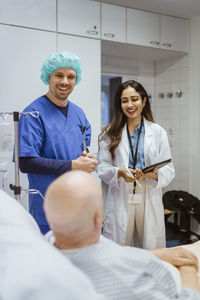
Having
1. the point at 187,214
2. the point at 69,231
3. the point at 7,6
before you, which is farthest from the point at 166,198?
the point at 69,231

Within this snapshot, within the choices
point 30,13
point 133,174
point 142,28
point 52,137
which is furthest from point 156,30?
point 52,137

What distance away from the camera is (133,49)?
334cm

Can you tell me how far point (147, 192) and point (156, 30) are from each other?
5.87ft

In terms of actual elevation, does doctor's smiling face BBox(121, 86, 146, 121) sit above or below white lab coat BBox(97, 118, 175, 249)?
above

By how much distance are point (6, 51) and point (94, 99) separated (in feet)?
2.70

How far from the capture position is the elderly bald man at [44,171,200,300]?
79 cm

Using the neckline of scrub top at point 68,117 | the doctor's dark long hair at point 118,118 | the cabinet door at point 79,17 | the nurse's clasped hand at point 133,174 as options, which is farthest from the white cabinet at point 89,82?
the neckline of scrub top at point 68,117

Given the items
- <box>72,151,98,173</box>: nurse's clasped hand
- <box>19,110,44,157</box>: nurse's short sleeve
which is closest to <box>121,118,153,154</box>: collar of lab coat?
<box>72,151,98,173</box>: nurse's clasped hand

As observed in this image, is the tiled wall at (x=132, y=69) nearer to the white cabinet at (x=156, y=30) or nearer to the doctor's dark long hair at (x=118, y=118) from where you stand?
the white cabinet at (x=156, y=30)

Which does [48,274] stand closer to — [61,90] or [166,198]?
[61,90]

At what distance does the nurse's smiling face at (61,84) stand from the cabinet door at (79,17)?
103cm

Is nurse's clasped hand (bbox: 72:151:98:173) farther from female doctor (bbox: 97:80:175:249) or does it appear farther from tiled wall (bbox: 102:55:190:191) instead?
tiled wall (bbox: 102:55:190:191)

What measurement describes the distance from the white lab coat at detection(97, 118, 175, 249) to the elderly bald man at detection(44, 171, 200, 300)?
50.4 inches

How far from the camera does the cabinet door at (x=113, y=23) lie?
115 inches
